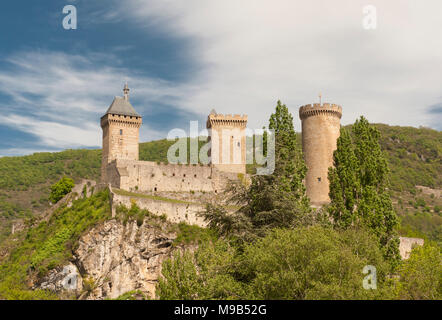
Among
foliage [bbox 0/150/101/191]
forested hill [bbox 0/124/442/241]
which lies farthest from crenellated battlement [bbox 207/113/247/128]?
foliage [bbox 0/150/101/191]

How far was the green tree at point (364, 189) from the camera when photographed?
3516 centimetres

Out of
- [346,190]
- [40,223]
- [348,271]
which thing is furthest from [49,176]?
[348,271]

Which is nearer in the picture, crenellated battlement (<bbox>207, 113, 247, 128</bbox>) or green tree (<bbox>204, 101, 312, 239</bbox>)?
green tree (<bbox>204, 101, 312, 239</bbox>)

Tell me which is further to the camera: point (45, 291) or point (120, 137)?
point (120, 137)

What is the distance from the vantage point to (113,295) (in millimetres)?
39125

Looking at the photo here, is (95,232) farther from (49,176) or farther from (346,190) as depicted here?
(49,176)

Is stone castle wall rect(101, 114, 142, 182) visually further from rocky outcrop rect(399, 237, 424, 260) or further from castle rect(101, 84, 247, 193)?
rocky outcrop rect(399, 237, 424, 260)

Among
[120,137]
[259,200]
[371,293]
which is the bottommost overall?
[371,293]

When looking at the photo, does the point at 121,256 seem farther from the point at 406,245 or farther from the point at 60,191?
the point at 406,245

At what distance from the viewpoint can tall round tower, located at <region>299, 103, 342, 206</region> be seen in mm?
48094

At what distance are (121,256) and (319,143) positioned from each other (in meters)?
21.2

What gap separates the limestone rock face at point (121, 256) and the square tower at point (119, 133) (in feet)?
31.8

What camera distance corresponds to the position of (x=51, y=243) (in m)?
43.8
